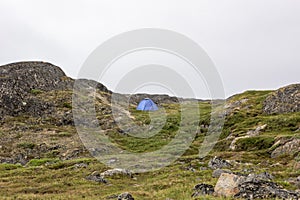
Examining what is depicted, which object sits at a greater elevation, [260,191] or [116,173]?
[260,191]

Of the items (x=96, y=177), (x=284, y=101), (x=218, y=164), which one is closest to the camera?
(x=96, y=177)

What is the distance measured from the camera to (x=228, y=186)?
2220 cm

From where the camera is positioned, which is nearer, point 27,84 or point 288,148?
point 288,148

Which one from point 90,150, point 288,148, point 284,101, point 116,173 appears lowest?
point 116,173

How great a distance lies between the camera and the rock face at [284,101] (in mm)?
77562

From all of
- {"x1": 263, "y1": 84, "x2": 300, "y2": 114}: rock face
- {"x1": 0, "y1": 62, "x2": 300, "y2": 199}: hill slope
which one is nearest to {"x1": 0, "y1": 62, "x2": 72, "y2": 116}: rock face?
{"x1": 0, "y1": 62, "x2": 300, "y2": 199}: hill slope

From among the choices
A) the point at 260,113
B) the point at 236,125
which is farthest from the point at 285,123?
the point at 260,113

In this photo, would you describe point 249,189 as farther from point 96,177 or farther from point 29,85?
point 29,85

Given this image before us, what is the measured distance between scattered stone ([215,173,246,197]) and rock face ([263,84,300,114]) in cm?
5748

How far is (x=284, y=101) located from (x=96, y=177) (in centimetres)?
5570

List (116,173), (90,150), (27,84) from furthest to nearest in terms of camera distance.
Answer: (27,84), (90,150), (116,173)

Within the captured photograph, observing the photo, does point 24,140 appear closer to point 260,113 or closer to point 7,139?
point 7,139

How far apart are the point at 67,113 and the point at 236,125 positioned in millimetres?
41820

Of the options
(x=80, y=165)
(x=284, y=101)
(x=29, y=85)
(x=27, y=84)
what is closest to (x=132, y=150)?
(x=80, y=165)
